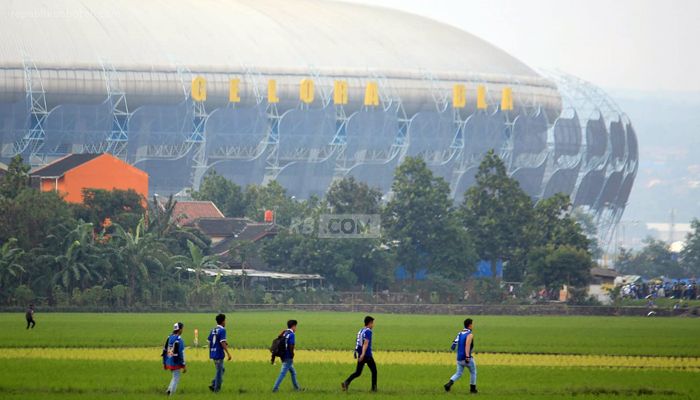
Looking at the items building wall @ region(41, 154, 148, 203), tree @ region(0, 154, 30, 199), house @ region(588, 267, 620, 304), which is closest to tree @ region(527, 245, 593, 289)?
house @ region(588, 267, 620, 304)

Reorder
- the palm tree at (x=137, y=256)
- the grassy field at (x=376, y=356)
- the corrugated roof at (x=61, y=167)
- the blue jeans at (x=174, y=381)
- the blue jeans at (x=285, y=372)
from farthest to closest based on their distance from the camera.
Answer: the corrugated roof at (x=61, y=167), the palm tree at (x=137, y=256), the grassy field at (x=376, y=356), the blue jeans at (x=285, y=372), the blue jeans at (x=174, y=381)

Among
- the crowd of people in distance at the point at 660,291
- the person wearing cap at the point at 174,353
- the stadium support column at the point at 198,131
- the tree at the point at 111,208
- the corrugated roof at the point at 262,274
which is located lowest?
the person wearing cap at the point at 174,353

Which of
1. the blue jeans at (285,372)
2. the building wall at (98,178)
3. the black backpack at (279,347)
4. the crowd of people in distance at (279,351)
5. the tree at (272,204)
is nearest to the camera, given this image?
the crowd of people in distance at (279,351)

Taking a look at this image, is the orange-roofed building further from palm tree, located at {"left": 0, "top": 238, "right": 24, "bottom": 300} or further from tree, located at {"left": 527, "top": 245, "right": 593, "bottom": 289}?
tree, located at {"left": 527, "top": 245, "right": 593, "bottom": 289}

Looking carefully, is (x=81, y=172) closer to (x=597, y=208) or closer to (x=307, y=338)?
(x=307, y=338)

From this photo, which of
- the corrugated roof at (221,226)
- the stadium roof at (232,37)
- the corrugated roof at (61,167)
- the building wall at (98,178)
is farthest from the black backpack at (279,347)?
the stadium roof at (232,37)

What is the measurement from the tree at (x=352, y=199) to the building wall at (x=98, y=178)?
11281 millimetres

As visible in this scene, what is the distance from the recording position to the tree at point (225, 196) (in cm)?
11366

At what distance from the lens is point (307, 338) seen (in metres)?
52.5

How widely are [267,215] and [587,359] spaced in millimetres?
64203

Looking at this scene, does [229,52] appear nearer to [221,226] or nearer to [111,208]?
[221,226]

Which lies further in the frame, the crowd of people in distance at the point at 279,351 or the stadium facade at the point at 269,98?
the stadium facade at the point at 269,98

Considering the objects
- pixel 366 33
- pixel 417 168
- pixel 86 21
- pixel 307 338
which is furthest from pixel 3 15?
pixel 307 338

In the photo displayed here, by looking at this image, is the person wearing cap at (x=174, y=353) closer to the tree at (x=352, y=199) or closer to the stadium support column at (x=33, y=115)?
the tree at (x=352, y=199)
